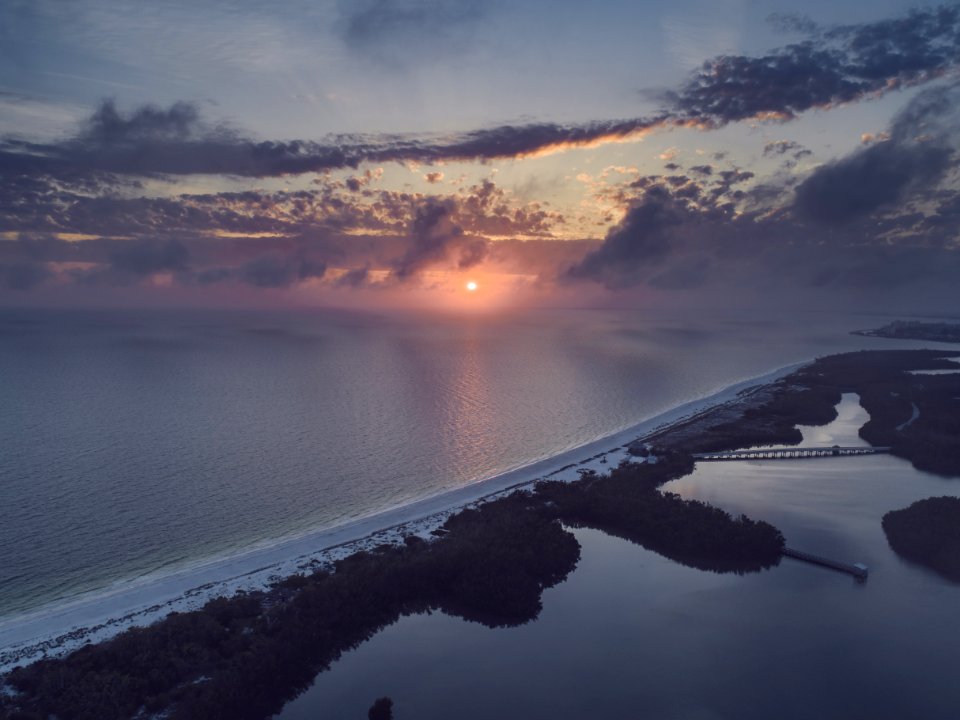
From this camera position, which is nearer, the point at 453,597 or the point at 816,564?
the point at 453,597

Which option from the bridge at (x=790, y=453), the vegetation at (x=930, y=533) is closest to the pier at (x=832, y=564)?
the vegetation at (x=930, y=533)

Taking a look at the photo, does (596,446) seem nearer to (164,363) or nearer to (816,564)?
(816,564)

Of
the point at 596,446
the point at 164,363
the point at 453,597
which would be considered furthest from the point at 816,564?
the point at 164,363

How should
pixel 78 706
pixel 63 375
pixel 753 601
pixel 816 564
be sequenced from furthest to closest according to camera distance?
pixel 63 375, pixel 816 564, pixel 753 601, pixel 78 706

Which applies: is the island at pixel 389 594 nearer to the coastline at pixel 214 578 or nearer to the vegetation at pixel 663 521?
the vegetation at pixel 663 521

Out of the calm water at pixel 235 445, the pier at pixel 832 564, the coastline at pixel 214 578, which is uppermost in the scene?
the pier at pixel 832 564

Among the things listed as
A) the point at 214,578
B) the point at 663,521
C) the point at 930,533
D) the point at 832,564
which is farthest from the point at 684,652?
the point at 214,578
